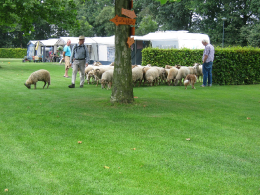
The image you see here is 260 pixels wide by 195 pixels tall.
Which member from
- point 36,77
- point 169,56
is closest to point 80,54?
point 36,77

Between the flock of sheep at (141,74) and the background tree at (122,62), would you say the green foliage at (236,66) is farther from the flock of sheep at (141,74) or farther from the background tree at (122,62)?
the background tree at (122,62)

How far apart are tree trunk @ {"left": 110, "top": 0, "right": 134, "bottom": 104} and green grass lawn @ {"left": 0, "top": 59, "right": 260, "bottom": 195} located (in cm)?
38

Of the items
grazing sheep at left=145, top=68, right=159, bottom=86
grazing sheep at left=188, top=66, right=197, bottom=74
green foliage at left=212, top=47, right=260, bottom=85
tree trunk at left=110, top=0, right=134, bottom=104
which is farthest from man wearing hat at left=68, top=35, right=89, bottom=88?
green foliage at left=212, top=47, right=260, bottom=85

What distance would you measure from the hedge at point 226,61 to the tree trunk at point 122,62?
27.9ft

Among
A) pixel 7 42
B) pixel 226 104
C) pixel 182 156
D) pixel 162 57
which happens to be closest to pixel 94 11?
pixel 7 42

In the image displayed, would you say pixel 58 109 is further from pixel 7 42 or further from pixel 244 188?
pixel 7 42

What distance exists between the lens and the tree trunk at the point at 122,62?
8.29 meters

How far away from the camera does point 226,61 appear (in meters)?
15.8

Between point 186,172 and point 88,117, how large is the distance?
356 centimetres

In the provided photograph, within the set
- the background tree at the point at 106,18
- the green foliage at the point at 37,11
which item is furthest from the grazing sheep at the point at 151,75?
the background tree at the point at 106,18

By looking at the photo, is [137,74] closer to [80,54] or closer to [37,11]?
[80,54]

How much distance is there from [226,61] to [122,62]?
9118 millimetres

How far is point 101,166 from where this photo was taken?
4258 mm

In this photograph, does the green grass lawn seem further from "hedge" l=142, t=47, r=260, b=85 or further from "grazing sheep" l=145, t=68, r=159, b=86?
"hedge" l=142, t=47, r=260, b=85
